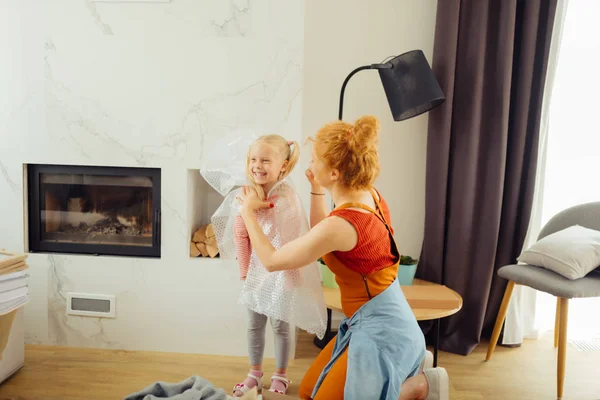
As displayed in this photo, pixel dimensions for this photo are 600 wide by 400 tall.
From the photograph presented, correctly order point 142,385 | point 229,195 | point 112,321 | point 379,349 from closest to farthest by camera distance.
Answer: point 379,349, point 229,195, point 142,385, point 112,321

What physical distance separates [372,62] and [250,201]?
1368mm

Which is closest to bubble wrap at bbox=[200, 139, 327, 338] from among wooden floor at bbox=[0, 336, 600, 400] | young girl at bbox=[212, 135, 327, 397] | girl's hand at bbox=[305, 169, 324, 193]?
young girl at bbox=[212, 135, 327, 397]

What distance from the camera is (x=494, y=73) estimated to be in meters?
2.83

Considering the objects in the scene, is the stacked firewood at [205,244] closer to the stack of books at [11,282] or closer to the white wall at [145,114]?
the white wall at [145,114]

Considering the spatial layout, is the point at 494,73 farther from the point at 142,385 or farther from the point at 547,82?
the point at 142,385

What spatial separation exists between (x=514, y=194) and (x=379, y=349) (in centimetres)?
155

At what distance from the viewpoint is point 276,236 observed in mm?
2162

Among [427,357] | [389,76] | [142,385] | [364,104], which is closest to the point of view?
[427,357]

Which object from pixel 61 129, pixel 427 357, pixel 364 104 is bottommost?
pixel 427 357

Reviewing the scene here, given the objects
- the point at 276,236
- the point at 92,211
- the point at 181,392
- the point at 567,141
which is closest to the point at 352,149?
the point at 276,236

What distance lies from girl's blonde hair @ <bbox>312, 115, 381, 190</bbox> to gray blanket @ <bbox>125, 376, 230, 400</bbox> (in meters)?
0.94

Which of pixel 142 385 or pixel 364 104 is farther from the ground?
pixel 364 104

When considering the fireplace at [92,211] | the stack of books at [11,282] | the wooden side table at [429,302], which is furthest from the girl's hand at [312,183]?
the stack of books at [11,282]

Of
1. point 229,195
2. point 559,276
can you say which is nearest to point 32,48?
point 229,195
